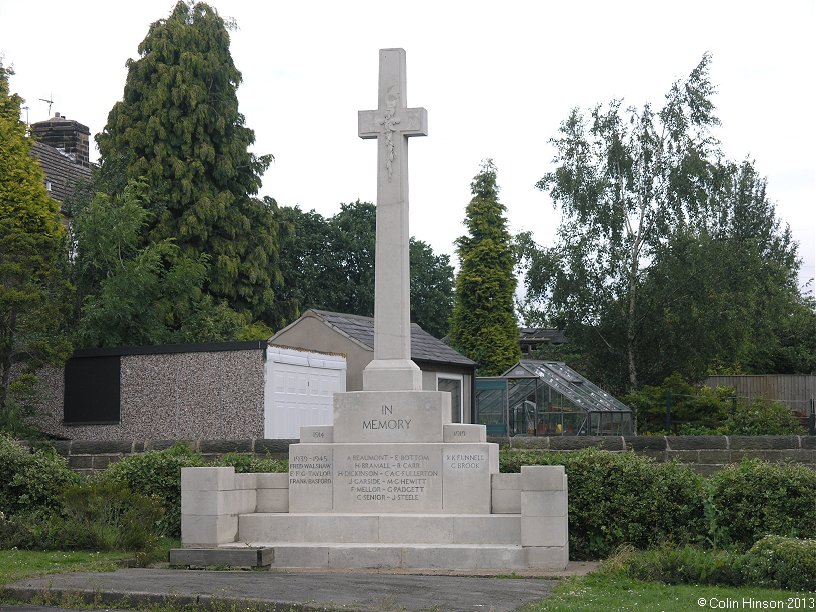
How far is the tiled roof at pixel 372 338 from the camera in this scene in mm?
26355

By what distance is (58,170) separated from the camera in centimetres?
3894

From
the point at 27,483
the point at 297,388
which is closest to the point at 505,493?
the point at 27,483

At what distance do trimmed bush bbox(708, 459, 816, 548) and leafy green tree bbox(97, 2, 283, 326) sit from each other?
2329 centimetres

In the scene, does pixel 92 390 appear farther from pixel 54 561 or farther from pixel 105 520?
pixel 54 561

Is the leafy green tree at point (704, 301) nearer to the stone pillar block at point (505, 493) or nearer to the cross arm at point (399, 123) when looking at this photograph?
the cross arm at point (399, 123)

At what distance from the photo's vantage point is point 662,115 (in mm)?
35062

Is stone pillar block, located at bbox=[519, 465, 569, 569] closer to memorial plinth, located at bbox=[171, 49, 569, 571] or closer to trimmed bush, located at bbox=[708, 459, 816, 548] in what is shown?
memorial plinth, located at bbox=[171, 49, 569, 571]

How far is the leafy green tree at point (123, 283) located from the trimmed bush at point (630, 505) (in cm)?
1352

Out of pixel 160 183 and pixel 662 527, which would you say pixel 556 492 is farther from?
pixel 160 183

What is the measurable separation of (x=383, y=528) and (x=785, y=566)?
16.0 feet

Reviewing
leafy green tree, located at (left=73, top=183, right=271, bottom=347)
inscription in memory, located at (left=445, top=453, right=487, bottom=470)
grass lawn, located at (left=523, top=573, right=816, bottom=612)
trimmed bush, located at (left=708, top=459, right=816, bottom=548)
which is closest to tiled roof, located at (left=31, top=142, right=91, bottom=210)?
leafy green tree, located at (left=73, top=183, right=271, bottom=347)

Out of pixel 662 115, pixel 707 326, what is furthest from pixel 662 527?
pixel 662 115

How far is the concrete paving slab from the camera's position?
956 centimetres

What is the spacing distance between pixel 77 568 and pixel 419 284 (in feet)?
161
